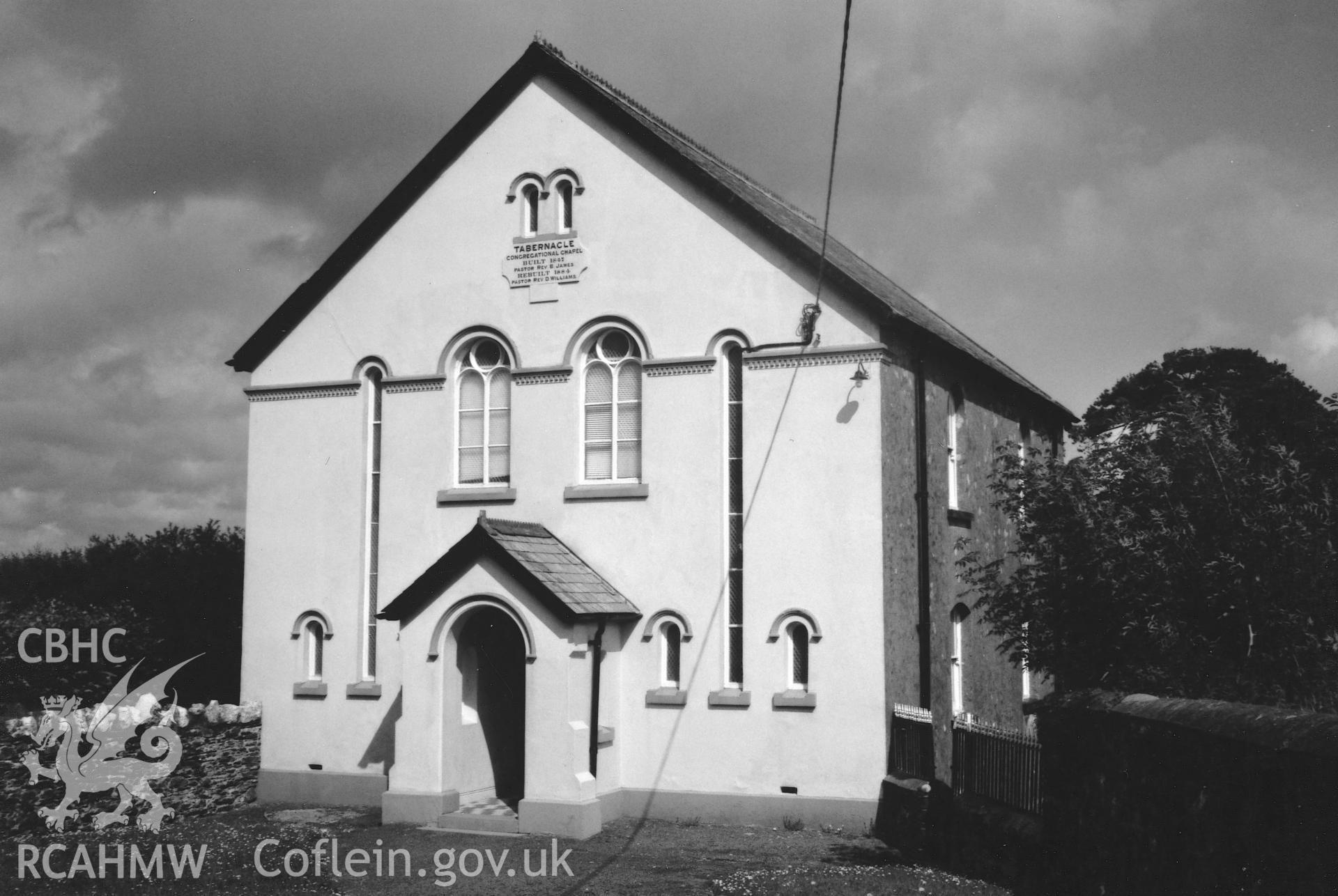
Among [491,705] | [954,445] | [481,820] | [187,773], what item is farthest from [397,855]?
[954,445]

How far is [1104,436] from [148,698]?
13543 millimetres

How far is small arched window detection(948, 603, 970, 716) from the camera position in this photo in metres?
20.0

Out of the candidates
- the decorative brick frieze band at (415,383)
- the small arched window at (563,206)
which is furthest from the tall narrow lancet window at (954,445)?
the decorative brick frieze band at (415,383)

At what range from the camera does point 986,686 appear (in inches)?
848

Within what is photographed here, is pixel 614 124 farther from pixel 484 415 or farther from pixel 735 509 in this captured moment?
pixel 735 509

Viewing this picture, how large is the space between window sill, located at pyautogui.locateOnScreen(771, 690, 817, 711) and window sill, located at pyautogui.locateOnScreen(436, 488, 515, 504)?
16.5 ft

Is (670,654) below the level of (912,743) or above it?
above

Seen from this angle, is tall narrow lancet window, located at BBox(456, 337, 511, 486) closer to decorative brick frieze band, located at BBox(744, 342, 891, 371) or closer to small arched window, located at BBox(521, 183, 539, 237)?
small arched window, located at BBox(521, 183, 539, 237)

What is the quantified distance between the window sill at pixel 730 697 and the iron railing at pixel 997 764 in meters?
3.01

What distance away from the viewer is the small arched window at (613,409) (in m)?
18.9

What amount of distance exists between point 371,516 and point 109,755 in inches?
203

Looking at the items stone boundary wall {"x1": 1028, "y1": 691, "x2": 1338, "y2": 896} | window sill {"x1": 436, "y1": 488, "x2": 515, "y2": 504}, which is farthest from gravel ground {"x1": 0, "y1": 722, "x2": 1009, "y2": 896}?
window sill {"x1": 436, "y1": 488, "x2": 515, "y2": 504}

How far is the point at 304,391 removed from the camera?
824 inches

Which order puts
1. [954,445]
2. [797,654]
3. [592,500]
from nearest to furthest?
[797,654]
[592,500]
[954,445]
